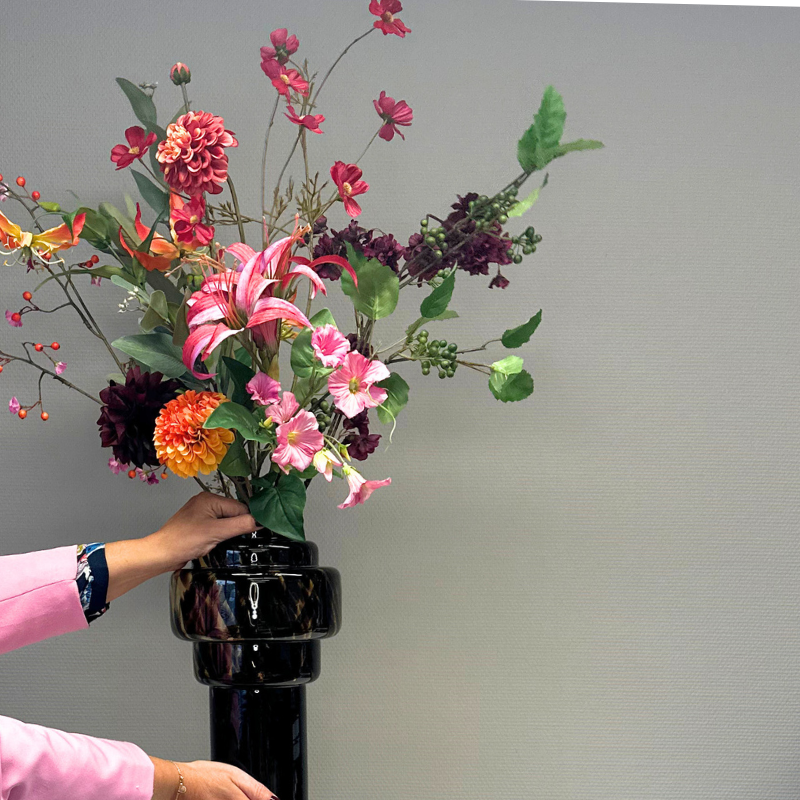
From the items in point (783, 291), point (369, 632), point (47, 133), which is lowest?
point (369, 632)

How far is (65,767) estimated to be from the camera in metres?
0.65

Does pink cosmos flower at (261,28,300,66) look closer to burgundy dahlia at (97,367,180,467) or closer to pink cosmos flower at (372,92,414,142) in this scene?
pink cosmos flower at (372,92,414,142)

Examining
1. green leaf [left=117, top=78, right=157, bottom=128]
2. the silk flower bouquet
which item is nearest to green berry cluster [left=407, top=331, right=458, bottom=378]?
the silk flower bouquet

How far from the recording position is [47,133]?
111 cm

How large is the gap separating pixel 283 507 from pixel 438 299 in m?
0.24

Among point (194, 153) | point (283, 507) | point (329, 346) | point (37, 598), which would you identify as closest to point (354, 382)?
point (329, 346)

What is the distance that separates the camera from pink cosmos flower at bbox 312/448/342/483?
0.70 metres

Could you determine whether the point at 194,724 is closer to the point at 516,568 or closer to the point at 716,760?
the point at 516,568

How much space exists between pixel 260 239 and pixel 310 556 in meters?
0.44

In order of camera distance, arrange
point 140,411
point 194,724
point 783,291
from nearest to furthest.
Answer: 1. point 140,411
2. point 194,724
3. point 783,291

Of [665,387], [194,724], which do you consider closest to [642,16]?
[665,387]

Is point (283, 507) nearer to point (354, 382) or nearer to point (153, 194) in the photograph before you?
point (354, 382)

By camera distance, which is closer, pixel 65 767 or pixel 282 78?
pixel 65 767

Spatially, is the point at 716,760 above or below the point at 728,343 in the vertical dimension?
below
